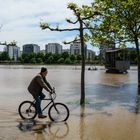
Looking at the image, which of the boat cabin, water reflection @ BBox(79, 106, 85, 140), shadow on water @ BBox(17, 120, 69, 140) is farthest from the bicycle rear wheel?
the boat cabin

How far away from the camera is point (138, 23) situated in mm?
21969

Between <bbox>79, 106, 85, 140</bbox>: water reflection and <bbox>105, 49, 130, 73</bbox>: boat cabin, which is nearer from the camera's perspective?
<bbox>79, 106, 85, 140</bbox>: water reflection

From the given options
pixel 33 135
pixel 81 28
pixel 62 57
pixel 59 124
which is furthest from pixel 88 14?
pixel 62 57

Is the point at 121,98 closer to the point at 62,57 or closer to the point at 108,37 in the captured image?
the point at 108,37

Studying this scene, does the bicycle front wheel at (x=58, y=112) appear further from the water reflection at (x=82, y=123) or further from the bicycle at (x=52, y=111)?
the water reflection at (x=82, y=123)

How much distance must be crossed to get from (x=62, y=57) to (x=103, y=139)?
116 meters

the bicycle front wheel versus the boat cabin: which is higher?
the boat cabin

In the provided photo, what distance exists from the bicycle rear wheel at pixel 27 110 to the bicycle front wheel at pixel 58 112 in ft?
1.82

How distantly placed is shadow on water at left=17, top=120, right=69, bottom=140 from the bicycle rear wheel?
34cm

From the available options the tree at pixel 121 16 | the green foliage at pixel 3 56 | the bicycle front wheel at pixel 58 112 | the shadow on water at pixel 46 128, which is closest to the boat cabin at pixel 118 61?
the tree at pixel 121 16

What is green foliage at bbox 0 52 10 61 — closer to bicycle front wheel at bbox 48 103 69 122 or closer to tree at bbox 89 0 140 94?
tree at bbox 89 0 140 94

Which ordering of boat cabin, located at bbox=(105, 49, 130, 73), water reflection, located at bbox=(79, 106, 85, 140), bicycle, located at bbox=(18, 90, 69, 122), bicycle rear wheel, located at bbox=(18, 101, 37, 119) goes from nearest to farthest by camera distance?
water reflection, located at bbox=(79, 106, 85, 140)
bicycle, located at bbox=(18, 90, 69, 122)
bicycle rear wheel, located at bbox=(18, 101, 37, 119)
boat cabin, located at bbox=(105, 49, 130, 73)

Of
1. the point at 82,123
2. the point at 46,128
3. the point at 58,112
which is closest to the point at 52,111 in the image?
the point at 58,112

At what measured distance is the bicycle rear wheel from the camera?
12430 mm
